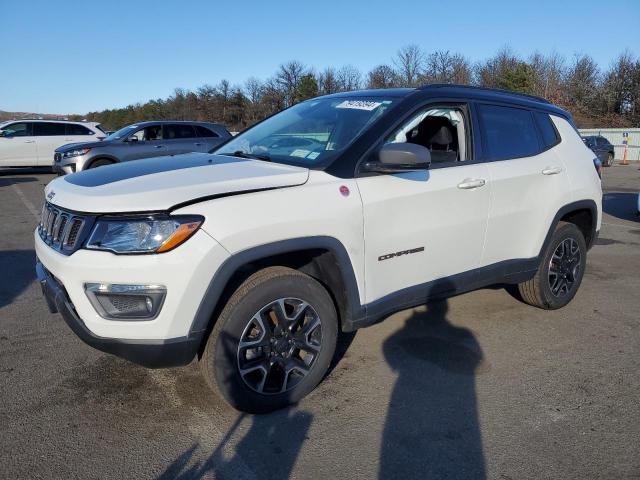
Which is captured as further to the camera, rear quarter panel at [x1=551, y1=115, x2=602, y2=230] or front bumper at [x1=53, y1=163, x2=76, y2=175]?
front bumper at [x1=53, y1=163, x2=76, y2=175]

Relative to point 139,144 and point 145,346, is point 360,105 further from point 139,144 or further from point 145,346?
→ point 139,144

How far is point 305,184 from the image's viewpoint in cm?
296

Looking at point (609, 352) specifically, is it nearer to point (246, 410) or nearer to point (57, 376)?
point (246, 410)

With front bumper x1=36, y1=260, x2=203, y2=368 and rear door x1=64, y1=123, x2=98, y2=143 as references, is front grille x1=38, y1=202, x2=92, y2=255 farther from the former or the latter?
rear door x1=64, y1=123, x2=98, y2=143

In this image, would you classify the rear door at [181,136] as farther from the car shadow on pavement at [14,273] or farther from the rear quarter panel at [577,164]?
the rear quarter panel at [577,164]

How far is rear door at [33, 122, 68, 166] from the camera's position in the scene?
16.6 m

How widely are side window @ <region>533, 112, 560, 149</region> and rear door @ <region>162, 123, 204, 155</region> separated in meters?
9.73

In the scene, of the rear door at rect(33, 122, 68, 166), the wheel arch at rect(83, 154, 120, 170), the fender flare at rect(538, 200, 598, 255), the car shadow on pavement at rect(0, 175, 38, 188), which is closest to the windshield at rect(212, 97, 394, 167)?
the fender flare at rect(538, 200, 598, 255)

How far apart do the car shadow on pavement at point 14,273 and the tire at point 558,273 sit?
4.66 meters

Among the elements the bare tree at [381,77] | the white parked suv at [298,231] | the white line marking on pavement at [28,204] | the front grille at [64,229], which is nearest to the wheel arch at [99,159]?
the white line marking on pavement at [28,204]

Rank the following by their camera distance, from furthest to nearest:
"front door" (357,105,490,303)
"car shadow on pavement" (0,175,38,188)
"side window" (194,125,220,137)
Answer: "car shadow on pavement" (0,175,38,188)
"side window" (194,125,220,137)
"front door" (357,105,490,303)

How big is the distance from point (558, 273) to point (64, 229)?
155 inches

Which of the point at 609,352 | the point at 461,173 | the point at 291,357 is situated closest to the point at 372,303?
the point at 291,357

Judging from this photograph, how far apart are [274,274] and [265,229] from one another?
0.29 metres
